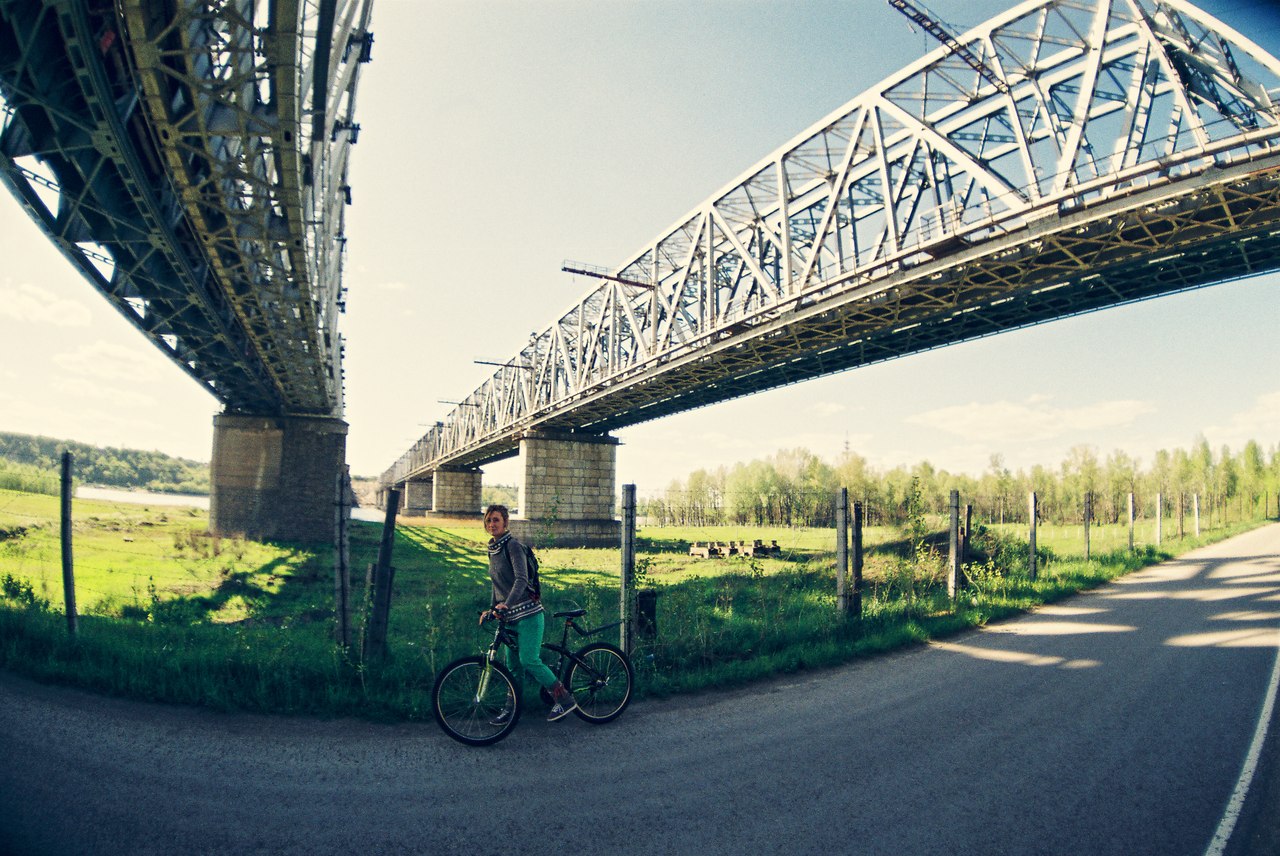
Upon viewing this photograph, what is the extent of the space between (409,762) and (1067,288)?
23563mm

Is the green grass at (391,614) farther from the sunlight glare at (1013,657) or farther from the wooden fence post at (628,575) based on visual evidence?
the sunlight glare at (1013,657)

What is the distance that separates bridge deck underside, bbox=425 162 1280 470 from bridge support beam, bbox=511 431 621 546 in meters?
11.6

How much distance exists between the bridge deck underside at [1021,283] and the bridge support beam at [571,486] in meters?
11.6

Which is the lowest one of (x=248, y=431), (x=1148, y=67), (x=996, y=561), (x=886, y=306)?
(x=996, y=561)

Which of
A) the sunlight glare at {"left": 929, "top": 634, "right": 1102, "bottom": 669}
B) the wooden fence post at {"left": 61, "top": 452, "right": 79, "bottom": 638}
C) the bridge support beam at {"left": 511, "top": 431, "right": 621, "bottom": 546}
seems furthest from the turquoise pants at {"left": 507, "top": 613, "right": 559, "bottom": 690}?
the bridge support beam at {"left": 511, "top": 431, "right": 621, "bottom": 546}

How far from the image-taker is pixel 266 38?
30.6 feet

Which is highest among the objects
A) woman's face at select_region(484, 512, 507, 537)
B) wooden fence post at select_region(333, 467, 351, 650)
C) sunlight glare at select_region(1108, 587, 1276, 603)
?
woman's face at select_region(484, 512, 507, 537)

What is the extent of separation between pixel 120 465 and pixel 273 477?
48435 mm

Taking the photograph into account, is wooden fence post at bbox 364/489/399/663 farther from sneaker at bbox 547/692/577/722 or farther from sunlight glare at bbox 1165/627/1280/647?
sunlight glare at bbox 1165/627/1280/647

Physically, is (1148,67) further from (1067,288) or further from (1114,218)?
(1067,288)

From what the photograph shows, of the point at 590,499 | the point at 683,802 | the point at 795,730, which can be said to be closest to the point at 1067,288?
the point at 795,730

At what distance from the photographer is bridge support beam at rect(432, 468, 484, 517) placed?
8119cm

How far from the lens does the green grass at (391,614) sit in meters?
6.66

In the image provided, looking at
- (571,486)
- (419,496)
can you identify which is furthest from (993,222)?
(419,496)
